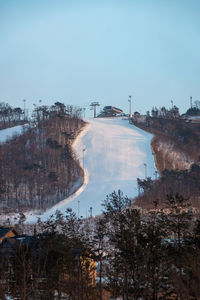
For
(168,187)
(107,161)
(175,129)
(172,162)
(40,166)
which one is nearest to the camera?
(168,187)

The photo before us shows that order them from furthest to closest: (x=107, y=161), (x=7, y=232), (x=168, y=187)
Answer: (x=107, y=161) → (x=168, y=187) → (x=7, y=232)

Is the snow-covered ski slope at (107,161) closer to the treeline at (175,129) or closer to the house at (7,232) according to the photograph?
the treeline at (175,129)

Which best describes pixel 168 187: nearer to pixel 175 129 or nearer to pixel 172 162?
pixel 172 162

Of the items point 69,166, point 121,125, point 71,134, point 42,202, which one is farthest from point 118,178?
point 121,125

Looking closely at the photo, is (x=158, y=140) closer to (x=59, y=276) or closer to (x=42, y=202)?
(x=42, y=202)

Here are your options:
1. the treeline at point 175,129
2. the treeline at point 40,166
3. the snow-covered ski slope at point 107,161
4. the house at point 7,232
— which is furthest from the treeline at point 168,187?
the house at point 7,232

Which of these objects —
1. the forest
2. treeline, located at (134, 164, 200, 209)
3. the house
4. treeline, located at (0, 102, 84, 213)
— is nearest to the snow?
treeline, located at (0, 102, 84, 213)

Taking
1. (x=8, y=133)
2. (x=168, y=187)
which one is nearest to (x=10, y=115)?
(x=8, y=133)
